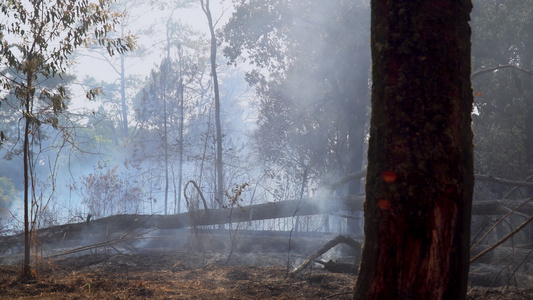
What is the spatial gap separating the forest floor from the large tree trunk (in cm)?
198

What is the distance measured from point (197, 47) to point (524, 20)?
66.6ft

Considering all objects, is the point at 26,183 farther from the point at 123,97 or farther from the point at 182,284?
the point at 123,97

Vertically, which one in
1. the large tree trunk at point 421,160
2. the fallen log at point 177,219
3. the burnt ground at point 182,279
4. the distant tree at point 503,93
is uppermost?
the distant tree at point 503,93

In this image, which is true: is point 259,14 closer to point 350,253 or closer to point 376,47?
point 350,253

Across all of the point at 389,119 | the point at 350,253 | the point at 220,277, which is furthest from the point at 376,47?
the point at 350,253

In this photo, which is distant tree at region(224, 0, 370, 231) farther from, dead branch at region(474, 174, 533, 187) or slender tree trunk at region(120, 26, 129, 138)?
slender tree trunk at region(120, 26, 129, 138)

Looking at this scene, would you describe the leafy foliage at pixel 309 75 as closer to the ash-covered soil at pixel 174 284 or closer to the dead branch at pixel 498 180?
the dead branch at pixel 498 180

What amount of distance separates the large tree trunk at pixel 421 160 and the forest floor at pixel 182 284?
1983 millimetres

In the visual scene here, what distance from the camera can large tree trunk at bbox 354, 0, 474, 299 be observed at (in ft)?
6.65

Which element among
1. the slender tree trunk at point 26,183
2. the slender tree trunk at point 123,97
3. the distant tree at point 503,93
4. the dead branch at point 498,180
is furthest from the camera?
the slender tree trunk at point 123,97

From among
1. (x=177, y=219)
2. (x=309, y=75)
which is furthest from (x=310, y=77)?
(x=177, y=219)

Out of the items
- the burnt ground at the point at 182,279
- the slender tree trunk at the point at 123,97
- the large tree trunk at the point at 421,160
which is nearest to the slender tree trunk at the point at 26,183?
the burnt ground at the point at 182,279

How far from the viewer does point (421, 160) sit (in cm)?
206

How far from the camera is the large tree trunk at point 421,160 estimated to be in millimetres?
2027
